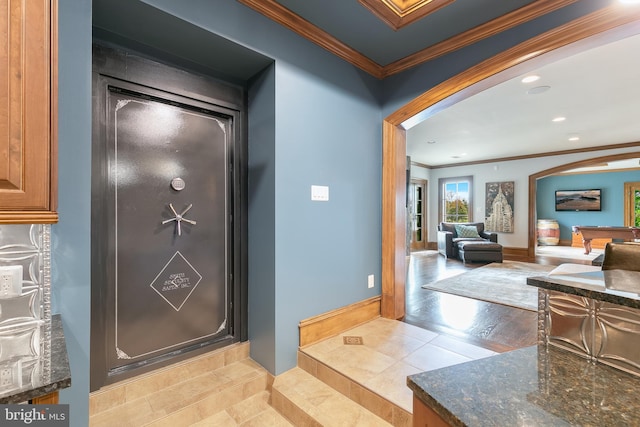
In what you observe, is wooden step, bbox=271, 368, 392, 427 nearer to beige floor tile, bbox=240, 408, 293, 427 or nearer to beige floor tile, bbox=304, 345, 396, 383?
beige floor tile, bbox=240, 408, 293, 427

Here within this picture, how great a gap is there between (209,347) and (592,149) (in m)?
8.59

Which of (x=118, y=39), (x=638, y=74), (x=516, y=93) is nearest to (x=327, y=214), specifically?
(x=118, y=39)

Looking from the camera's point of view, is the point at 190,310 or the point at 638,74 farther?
the point at 638,74

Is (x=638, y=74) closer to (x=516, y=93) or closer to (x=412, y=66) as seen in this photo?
(x=516, y=93)

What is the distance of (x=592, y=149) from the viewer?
251 inches

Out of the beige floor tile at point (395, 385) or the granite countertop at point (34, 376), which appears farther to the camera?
the beige floor tile at point (395, 385)

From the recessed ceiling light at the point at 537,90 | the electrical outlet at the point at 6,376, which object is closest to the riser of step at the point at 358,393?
the electrical outlet at the point at 6,376

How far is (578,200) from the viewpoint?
962 cm

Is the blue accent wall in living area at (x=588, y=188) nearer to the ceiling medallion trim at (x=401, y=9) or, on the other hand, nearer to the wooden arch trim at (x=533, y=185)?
the wooden arch trim at (x=533, y=185)

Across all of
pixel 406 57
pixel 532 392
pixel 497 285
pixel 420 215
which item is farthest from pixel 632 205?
pixel 532 392

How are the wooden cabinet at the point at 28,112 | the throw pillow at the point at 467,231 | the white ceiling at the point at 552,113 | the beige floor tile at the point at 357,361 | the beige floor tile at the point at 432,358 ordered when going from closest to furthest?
1. the wooden cabinet at the point at 28,112
2. the beige floor tile at the point at 357,361
3. the beige floor tile at the point at 432,358
4. the white ceiling at the point at 552,113
5. the throw pillow at the point at 467,231

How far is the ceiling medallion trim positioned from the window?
7.44 meters

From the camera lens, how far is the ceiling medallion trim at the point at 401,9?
6.45ft

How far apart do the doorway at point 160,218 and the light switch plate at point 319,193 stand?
0.60m
